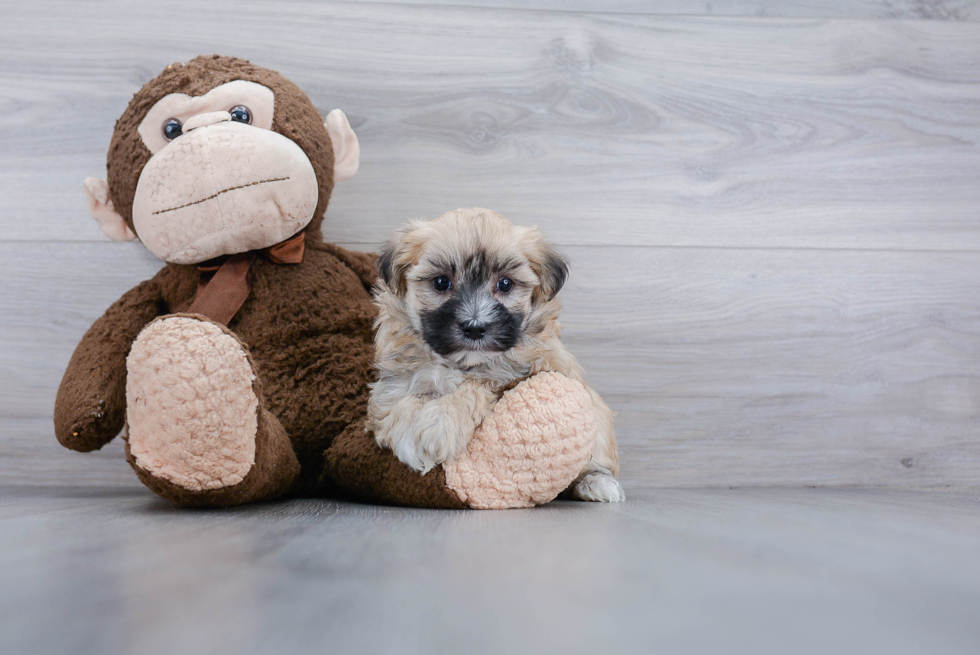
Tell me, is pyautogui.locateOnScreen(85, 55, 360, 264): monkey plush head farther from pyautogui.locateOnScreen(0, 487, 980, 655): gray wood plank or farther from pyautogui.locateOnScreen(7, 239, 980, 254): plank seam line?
pyautogui.locateOnScreen(0, 487, 980, 655): gray wood plank

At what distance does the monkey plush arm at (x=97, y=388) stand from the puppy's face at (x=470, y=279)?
1.56 feet

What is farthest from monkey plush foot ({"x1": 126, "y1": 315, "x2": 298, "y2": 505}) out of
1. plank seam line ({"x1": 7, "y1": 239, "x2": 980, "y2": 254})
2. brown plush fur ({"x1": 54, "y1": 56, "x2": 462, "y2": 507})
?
plank seam line ({"x1": 7, "y1": 239, "x2": 980, "y2": 254})

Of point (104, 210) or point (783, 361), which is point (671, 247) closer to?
point (783, 361)

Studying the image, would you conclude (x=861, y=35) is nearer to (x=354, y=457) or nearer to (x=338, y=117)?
(x=338, y=117)

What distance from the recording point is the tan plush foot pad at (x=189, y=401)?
2.78 ft

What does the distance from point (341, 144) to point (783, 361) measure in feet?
3.79

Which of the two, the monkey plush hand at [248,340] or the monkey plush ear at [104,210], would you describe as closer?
the monkey plush hand at [248,340]

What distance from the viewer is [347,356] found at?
4.09ft

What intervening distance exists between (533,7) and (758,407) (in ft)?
3.65

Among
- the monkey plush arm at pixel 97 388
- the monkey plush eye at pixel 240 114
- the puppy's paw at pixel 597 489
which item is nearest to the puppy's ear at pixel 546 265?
the puppy's paw at pixel 597 489

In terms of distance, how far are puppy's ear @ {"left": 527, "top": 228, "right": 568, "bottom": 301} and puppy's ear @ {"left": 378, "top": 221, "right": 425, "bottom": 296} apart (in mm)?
189

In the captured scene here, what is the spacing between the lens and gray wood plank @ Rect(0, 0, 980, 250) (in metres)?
1.54

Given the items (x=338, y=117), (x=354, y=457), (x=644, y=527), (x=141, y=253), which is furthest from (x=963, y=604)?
(x=141, y=253)

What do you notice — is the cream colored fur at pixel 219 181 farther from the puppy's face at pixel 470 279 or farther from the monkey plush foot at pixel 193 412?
the monkey plush foot at pixel 193 412
